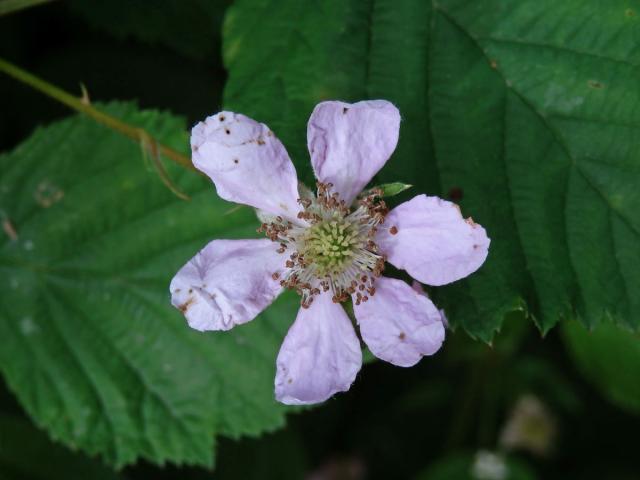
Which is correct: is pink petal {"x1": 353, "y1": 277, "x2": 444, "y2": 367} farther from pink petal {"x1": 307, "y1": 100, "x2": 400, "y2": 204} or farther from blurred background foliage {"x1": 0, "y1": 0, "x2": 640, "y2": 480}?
pink petal {"x1": 307, "y1": 100, "x2": 400, "y2": 204}

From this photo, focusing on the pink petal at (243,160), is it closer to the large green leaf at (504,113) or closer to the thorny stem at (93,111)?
the large green leaf at (504,113)

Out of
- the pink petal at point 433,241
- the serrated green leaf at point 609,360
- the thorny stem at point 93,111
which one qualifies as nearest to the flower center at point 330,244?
the pink petal at point 433,241

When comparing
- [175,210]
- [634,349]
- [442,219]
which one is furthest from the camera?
[634,349]

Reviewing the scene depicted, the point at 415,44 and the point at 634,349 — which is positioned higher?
the point at 415,44

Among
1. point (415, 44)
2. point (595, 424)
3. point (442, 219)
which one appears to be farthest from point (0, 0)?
point (595, 424)

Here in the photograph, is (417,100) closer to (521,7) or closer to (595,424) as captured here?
(521,7)

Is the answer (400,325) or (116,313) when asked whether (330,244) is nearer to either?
(400,325)

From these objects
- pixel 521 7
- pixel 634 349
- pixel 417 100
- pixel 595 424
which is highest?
pixel 521 7
